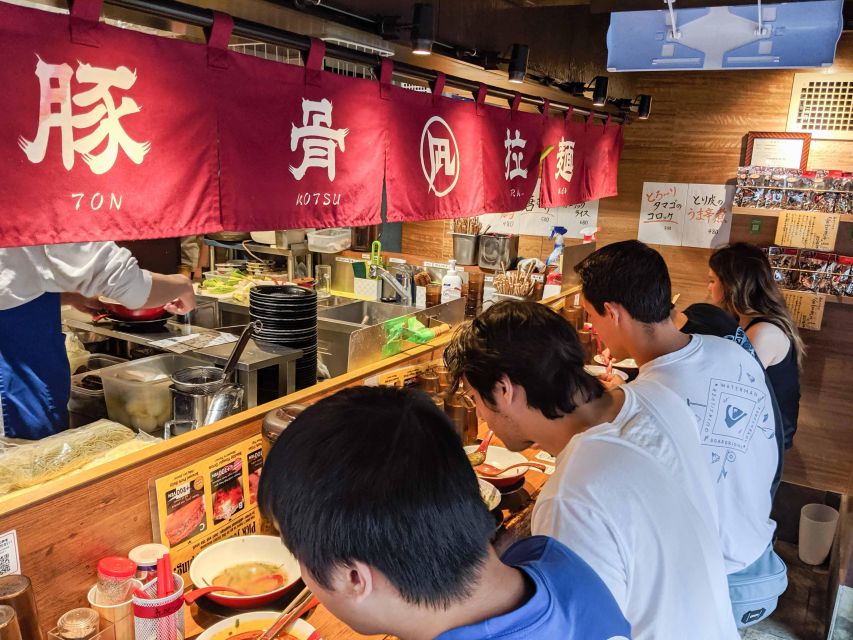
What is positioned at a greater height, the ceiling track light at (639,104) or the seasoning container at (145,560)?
Result: the ceiling track light at (639,104)

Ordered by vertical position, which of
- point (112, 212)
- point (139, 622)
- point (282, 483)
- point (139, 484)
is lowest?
point (139, 622)

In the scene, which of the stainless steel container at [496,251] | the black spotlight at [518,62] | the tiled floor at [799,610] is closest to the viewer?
the black spotlight at [518,62]

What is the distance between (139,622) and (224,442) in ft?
2.27

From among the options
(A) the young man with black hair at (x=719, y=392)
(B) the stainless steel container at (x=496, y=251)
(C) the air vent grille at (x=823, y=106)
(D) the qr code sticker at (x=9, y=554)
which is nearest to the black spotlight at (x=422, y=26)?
(A) the young man with black hair at (x=719, y=392)

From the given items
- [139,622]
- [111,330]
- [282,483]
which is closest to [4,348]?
[111,330]

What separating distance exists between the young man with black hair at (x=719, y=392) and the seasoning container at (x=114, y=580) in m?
1.70

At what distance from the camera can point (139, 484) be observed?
7.06 feet

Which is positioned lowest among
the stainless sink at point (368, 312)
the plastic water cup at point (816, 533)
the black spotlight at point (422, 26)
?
the plastic water cup at point (816, 533)

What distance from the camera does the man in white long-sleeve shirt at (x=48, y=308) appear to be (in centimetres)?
296

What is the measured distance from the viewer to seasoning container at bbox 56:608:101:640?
1812 mm

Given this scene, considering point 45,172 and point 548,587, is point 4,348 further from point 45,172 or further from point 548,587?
point 548,587

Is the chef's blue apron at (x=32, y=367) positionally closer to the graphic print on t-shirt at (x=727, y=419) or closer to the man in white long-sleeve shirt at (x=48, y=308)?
the man in white long-sleeve shirt at (x=48, y=308)

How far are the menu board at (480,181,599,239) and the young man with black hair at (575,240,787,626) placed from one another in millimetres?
4646

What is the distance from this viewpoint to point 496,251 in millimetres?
5984
